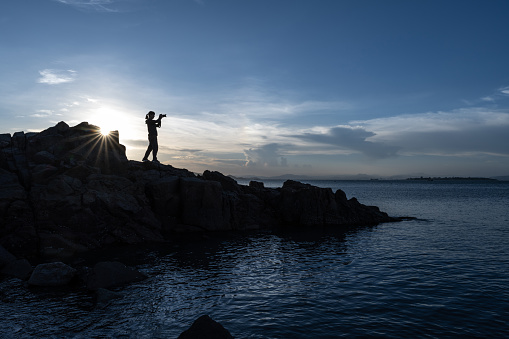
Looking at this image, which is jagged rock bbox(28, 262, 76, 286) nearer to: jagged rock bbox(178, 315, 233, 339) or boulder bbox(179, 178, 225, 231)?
jagged rock bbox(178, 315, 233, 339)

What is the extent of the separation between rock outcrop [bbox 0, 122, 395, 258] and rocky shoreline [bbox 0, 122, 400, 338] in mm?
84

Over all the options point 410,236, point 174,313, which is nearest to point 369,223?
point 410,236

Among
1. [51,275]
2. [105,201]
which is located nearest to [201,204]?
[105,201]

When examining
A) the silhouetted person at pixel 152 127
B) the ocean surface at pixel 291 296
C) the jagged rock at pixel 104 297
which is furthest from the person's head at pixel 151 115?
the jagged rock at pixel 104 297

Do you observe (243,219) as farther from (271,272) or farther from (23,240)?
(23,240)

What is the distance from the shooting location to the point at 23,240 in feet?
83.0

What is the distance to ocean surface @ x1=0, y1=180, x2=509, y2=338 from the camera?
1305 cm

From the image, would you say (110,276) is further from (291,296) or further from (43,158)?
(43,158)

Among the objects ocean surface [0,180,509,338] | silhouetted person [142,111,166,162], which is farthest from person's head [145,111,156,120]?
ocean surface [0,180,509,338]

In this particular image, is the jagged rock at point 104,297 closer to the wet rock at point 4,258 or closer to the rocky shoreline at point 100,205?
the rocky shoreline at point 100,205

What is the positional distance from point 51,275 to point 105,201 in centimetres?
1294

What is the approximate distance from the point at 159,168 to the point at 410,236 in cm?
3086

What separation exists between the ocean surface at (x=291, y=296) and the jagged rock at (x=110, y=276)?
85 cm

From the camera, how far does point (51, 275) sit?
61.0ft
